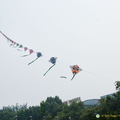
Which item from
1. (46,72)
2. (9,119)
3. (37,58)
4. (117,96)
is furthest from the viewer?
(9,119)

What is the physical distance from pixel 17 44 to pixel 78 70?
533 cm

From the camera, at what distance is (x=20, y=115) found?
204ft

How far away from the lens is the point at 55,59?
16172 millimetres

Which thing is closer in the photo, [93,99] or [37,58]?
[37,58]

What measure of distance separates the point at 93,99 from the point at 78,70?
68.2 meters

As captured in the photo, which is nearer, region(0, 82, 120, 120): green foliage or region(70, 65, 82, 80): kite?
region(70, 65, 82, 80): kite

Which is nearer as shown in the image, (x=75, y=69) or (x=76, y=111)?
(x=75, y=69)

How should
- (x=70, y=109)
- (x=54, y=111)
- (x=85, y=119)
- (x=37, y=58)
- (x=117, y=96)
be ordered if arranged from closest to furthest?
(x=37, y=58) < (x=117, y=96) < (x=85, y=119) < (x=70, y=109) < (x=54, y=111)

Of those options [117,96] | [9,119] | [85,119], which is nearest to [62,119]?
[85,119]

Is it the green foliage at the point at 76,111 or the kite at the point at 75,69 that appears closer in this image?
the kite at the point at 75,69

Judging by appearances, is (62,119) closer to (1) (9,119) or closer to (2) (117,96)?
(2) (117,96)

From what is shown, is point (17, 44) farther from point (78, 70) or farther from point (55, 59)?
point (78, 70)

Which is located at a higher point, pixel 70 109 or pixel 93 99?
pixel 93 99

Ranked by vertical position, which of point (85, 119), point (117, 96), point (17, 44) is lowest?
point (85, 119)
